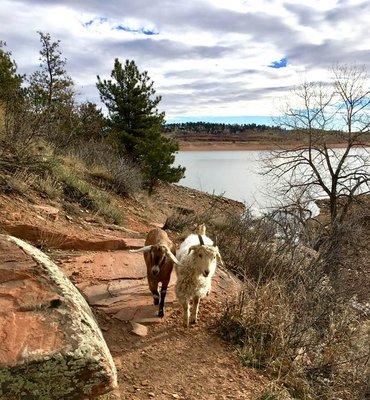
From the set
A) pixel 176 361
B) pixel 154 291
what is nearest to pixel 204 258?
pixel 154 291

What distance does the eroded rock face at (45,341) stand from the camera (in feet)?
10.6

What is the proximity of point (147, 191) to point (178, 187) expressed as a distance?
9679 millimetres

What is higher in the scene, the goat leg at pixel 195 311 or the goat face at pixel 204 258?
the goat face at pixel 204 258

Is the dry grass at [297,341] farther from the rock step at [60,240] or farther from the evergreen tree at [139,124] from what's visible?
the evergreen tree at [139,124]

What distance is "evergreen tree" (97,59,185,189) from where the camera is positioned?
891 inches

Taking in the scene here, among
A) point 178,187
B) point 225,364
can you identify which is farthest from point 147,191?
point 225,364

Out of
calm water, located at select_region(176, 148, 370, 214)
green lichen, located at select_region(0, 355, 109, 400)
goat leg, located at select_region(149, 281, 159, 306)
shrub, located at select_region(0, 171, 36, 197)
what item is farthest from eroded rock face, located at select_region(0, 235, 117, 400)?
calm water, located at select_region(176, 148, 370, 214)

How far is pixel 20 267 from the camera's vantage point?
4102 mm

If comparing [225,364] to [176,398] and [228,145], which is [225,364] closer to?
[176,398]

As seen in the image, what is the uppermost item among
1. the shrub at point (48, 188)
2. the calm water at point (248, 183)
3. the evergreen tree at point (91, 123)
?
the evergreen tree at point (91, 123)

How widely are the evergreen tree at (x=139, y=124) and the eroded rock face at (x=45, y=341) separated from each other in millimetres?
18461

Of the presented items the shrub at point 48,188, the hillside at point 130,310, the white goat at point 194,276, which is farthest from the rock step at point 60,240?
the white goat at point 194,276

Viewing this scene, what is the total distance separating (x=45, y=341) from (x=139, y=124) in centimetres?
2230

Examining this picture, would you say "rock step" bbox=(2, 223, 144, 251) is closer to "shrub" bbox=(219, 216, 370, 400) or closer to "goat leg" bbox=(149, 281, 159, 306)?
"goat leg" bbox=(149, 281, 159, 306)
